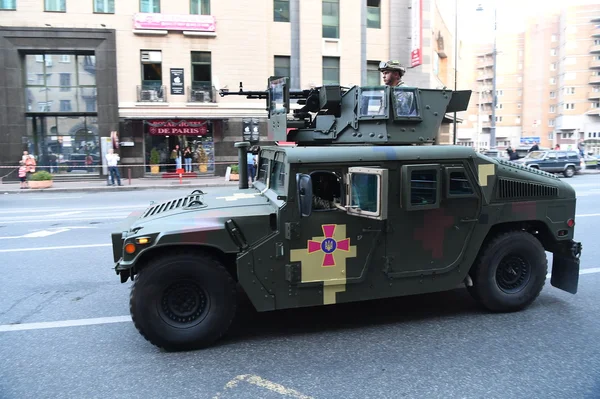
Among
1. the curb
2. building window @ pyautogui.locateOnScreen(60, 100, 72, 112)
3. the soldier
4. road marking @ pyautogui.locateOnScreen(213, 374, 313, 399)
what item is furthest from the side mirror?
building window @ pyautogui.locateOnScreen(60, 100, 72, 112)

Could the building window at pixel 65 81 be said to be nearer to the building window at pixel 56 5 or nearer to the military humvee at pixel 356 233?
the building window at pixel 56 5

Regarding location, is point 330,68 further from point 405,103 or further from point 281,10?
point 405,103

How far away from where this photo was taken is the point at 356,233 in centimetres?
462

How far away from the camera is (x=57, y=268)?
7.31 metres

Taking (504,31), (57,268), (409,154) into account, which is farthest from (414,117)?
(504,31)

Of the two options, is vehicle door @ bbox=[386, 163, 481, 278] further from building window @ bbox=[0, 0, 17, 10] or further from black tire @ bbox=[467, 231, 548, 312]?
building window @ bbox=[0, 0, 17, 10]

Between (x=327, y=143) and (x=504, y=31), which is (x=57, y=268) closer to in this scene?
(x=327, y=143)

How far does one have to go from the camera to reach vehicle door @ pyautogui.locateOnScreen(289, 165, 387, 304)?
4430 millimetres

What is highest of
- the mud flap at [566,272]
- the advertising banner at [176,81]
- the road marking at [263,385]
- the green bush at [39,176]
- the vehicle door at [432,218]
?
the advertising banner at [176,81]

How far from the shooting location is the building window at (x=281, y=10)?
29075mm

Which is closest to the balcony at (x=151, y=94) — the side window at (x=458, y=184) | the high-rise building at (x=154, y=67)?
the high-rise building at (x=154, y=67)

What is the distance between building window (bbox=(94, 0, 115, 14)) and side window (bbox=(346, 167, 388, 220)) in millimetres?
26836

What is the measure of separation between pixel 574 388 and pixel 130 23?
92.8 ft

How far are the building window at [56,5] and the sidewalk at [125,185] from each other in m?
9.39
